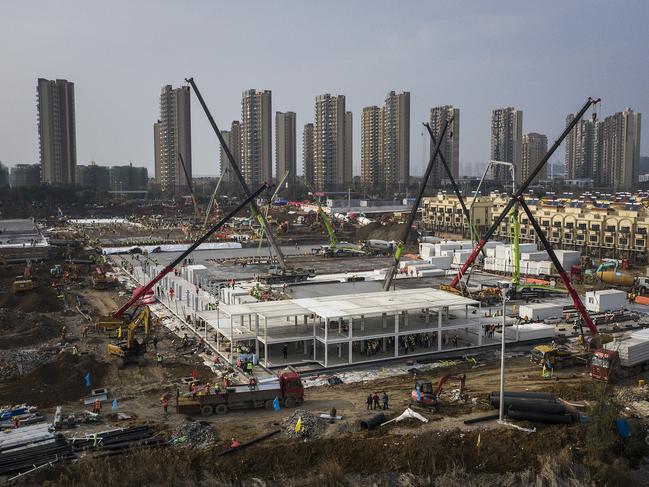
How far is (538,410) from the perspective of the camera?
531 inches

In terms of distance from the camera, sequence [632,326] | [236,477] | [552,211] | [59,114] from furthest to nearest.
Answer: [59,114]
[552,211]
[632,326]
[236,477]

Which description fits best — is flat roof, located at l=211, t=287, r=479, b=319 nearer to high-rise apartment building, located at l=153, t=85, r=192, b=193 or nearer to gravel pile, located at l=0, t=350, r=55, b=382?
gravel pile, located at l=0, t=350, r=55, b=382

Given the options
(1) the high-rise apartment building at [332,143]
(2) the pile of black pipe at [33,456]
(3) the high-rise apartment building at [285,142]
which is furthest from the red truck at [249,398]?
(3) the high-rise apartment building at [285,142]

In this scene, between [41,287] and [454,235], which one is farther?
[454,235]

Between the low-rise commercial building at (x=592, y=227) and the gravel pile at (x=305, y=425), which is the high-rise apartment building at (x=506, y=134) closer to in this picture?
the low-rise commercial building at (x=592, y=227)

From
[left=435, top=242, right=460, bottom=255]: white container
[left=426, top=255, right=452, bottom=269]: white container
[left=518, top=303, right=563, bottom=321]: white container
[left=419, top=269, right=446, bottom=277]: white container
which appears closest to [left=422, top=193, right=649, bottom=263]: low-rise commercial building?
[left=435, top=242, right=460, bottom=255]: white container

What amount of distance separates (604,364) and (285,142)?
117m

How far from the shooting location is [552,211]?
4819 cm

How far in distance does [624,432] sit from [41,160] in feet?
366

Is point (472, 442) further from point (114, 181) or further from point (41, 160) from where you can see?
point (114, 181)

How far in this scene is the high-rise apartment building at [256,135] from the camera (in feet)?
367

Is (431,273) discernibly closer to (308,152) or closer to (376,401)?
(376,401)

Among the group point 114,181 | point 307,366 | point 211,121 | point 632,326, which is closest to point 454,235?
point 211,121

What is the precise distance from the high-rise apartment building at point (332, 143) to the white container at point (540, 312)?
85020 millimetres
